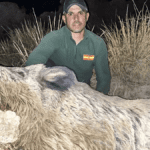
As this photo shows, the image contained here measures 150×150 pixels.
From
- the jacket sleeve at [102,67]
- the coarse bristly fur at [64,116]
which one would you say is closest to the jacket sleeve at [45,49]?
the jacket sleeve at [102,67]

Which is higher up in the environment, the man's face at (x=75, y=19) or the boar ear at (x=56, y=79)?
the man's face at (x=75, y=19)

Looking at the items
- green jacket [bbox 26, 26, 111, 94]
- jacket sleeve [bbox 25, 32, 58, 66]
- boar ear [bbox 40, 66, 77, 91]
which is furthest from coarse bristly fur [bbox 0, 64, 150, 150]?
green jacket [bbox 26, 26, 111, 94]

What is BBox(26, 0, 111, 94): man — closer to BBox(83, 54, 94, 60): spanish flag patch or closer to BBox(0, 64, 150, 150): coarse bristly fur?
BBox(83, 54, 94, 60): spanish flag patch

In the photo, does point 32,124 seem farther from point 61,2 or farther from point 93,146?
point 61,2

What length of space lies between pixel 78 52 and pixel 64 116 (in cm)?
111

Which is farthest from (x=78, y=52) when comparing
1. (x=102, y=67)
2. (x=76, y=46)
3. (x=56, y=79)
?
(x=56, y=79)

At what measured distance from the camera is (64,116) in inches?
26.2

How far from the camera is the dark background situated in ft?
13.0

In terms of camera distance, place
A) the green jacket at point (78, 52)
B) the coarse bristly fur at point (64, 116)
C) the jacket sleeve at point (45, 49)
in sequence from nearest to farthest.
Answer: the coarse bristly fur at point (64, 116) < the jacket sleeve at point (45, 49) < the green jacket at point (78, 52)

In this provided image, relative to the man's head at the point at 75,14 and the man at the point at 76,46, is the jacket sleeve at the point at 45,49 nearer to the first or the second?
the man at the point at 76,46

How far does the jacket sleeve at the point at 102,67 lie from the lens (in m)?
1.70

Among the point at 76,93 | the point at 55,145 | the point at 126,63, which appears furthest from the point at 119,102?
the point at 126,63

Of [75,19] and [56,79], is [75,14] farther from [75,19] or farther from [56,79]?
[56,79]

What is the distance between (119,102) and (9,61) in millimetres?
2564
